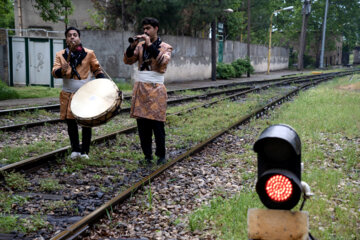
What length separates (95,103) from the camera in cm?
521

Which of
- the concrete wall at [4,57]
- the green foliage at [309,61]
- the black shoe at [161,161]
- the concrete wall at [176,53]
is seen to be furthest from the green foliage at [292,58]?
the black shoe at [161,161]

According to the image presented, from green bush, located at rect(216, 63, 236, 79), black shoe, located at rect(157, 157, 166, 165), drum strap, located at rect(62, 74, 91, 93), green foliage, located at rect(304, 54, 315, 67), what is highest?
green foliage, located at rect(304, 54, 315, 67)

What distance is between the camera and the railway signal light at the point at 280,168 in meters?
1.94

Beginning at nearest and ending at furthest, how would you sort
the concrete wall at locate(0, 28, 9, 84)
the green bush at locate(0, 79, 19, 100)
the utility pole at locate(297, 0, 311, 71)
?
the green bush at locate(0, 79, 19, 100) < the concrete wall at locate(0, 28, 9, 84) < the utility pole at locate(297, 0, 311, 71)

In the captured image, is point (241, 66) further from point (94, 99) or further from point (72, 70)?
point (94, 99)

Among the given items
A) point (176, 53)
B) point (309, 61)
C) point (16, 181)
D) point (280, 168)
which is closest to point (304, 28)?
point (309, 61)

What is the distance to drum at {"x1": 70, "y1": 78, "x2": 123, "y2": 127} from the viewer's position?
16.6 feet

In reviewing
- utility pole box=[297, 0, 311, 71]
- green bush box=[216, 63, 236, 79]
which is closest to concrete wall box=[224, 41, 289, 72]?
utility pole box=[297, 0, 311, 71]

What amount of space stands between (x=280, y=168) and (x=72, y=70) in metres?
4.27

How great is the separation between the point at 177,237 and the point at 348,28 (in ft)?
201

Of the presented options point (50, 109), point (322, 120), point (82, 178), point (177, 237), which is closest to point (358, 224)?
point (177, 237)

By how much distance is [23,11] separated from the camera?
27.2 metres

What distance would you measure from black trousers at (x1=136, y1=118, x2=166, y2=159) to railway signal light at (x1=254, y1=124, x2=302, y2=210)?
3.55m

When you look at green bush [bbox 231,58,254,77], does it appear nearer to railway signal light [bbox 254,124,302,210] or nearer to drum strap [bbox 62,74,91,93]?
drum strap [bbox 62,74,91,93]
